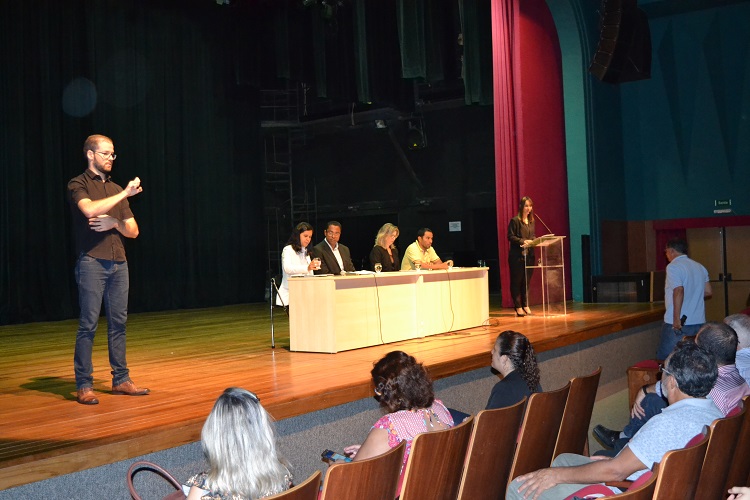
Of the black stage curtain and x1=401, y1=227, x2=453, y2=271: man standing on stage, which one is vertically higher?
the black stage curtain

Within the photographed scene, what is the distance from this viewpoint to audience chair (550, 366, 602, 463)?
3.55m

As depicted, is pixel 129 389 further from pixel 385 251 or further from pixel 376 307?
pixel 385 251

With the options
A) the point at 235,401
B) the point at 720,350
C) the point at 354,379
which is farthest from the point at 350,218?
the point at 235,401

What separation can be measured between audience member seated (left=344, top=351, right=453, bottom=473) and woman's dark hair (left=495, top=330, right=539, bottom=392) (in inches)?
28.3

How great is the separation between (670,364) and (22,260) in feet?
30.9

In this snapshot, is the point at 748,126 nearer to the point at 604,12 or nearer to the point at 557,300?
the point at 604,12

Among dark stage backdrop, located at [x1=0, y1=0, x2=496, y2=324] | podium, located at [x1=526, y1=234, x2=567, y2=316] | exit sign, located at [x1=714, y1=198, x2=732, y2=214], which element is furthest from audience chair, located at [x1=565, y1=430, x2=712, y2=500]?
exit sign, located at [x1=714, y1=198, x2=732, y2=214]

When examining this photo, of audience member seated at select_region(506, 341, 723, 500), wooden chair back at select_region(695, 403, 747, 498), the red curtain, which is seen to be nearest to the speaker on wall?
the red curtain

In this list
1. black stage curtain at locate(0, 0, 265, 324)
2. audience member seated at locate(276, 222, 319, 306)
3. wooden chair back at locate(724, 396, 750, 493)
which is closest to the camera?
wooden chair back at locate(724, 396, 750, 493)

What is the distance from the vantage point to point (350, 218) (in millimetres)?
14492

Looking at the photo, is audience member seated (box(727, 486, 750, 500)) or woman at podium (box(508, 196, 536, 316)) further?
woman at podium (box(508, 196, 536, 316))

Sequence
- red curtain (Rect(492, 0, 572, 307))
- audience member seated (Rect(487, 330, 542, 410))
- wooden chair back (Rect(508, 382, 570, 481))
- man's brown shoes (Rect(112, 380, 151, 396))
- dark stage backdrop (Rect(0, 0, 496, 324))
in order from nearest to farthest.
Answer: wooden chair back (Rect(508, 382, 570, 481)) → audience member seated (Rect(487, 330, 542, 410)) → man's brown shoes (Rect(112, 380, 151, 396)) → red curtain (Rect(492, 0, 572, 307)) → dark stage backdrop (Rect(0, 0, 496, 324))

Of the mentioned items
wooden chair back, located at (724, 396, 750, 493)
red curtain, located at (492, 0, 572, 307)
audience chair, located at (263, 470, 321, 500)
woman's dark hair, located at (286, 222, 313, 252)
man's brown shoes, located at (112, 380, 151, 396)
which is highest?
red curtain, located at (492, 0, 572, 307)

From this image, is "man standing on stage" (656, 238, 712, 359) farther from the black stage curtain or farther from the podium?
the black stage curtain
